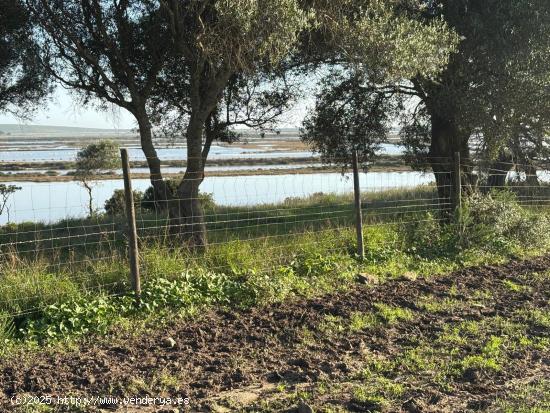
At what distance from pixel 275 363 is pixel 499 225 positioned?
7.37m

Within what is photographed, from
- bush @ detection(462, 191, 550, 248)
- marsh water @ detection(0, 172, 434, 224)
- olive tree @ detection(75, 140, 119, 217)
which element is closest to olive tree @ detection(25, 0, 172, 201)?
marsh water @ detection(0, 172, 434, 224)

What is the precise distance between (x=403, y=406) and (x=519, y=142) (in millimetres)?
17003

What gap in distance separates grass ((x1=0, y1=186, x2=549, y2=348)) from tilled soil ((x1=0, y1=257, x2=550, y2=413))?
0.39 meters

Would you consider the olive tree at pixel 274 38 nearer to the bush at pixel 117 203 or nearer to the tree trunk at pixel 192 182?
the tree trunk at pixel 192 182

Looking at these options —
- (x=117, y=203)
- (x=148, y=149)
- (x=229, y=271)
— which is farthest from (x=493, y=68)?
(x=117, y=203)

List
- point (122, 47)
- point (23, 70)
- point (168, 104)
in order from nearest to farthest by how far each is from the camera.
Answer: point (122, 47), point (23, 70), point (168, 104)

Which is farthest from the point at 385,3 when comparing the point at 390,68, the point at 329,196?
the point at 329,196

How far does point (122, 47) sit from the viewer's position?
558 inches

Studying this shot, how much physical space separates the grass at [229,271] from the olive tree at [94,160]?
49.8 feet

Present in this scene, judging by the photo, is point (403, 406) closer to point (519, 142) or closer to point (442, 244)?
point (442, 244)

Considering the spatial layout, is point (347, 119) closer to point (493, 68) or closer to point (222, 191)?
point (493, 68)

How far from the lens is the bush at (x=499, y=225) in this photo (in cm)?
1166

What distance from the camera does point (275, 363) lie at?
602cm

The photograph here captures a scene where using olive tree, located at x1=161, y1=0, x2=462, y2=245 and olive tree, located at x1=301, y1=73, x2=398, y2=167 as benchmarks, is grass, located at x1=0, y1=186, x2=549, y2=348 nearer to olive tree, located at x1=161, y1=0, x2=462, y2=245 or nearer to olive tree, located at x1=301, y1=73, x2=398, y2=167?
olive tree, located at x1=161, y1=0, x2=462, y2=245
